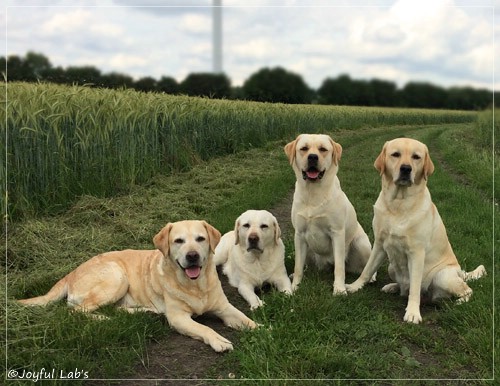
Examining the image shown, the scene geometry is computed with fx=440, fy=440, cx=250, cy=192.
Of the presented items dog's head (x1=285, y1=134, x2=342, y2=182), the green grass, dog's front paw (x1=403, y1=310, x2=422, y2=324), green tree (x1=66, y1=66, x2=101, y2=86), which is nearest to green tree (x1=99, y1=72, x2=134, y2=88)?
green tree (x1=66, y1=66, x2=101, y2=86)

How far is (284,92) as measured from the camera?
5.17 metres

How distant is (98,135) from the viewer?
7273mm

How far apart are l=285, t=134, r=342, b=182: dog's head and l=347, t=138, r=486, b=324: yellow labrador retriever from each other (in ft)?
1.72

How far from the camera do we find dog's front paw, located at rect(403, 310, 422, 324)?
3.75 metres

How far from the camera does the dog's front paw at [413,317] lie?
3.75 meters

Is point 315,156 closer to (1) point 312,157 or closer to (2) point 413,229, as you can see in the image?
(1) point 312,157

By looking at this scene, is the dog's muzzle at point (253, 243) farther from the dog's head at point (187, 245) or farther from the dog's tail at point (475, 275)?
the dog's tail at point (475, 275)

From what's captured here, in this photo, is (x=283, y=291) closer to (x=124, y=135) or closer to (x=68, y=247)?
(x=68, y=247)

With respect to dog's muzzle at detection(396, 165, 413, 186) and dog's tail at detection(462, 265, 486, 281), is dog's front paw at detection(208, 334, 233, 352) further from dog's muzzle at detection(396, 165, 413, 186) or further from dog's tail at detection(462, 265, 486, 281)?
dog's tail at detection(462, 265, 486, 281)

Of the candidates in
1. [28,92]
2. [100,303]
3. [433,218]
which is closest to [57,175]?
[28,92]

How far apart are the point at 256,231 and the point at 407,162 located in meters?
1.55

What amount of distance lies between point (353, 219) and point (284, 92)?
1.68 meters

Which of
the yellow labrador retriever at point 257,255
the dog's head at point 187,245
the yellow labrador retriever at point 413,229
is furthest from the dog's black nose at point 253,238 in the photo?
the yellow labrador retriever at point 413,229

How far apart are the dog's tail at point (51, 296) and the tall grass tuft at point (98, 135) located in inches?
77.4
